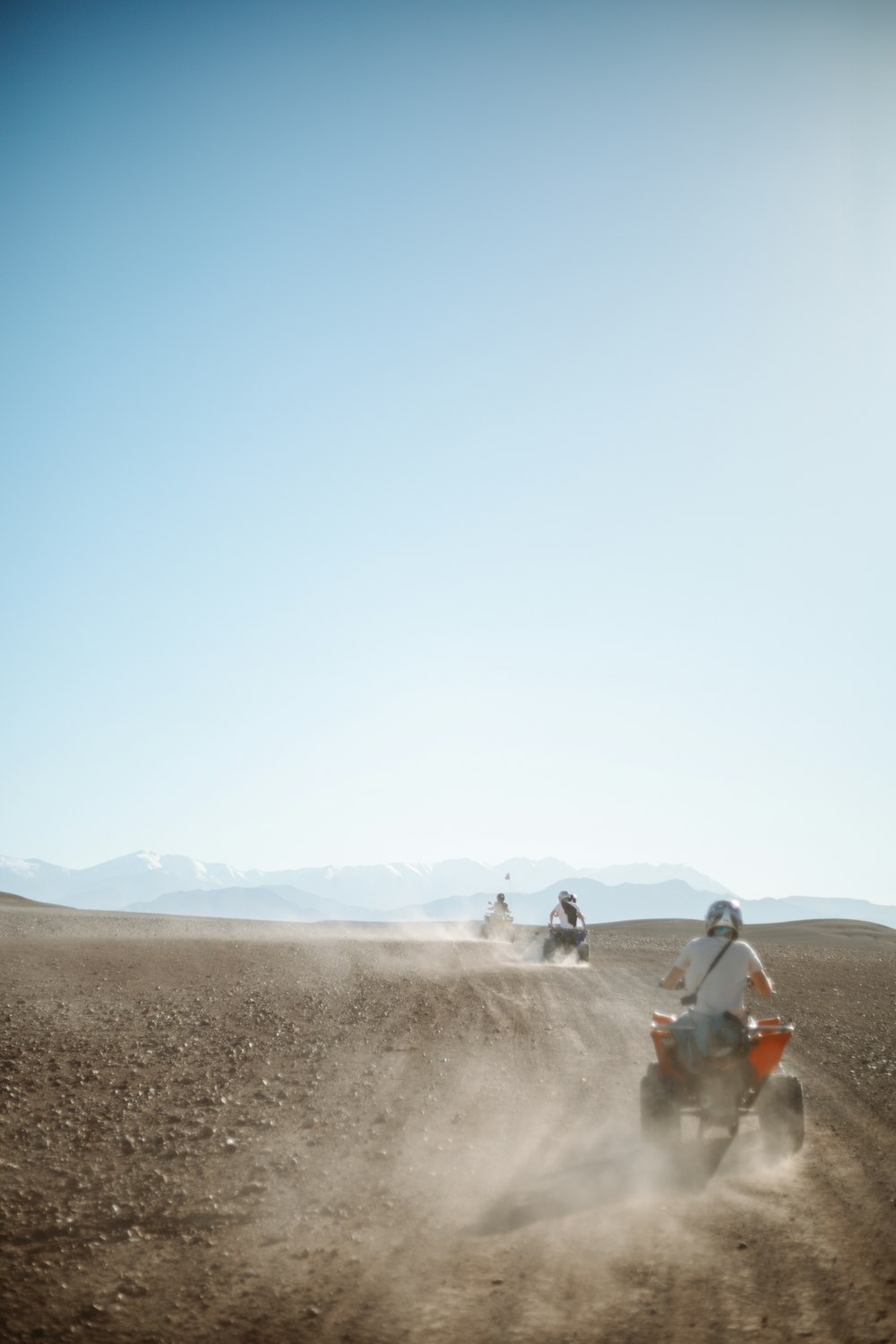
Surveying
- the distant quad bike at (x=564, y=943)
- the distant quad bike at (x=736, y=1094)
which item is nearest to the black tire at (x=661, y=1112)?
the distant quad bike at (x=736, y=1094)

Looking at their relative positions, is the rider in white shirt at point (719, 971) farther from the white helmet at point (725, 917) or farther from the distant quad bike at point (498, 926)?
the distant quad bike at point (498, 926)

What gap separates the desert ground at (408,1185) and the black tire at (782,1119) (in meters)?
0.15

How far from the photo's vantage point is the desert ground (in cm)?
545

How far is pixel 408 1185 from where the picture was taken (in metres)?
7.82

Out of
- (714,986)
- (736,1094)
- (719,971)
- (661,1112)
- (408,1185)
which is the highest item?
(719,971)

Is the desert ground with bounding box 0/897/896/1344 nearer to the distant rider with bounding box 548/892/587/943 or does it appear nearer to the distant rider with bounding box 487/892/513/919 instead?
the distant rider with bounding box 548/892/587/943

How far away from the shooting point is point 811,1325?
5.16 m

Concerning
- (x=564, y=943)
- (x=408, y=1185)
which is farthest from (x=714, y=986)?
(x=564, y=943)

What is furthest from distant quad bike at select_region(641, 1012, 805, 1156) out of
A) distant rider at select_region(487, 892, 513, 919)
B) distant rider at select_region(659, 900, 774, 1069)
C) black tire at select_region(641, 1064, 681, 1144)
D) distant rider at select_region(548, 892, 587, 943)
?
distant rider at select_region(487, 892, 513, 919)

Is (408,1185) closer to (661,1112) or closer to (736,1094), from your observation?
(661,1112)

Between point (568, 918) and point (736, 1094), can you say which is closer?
point (736, 1094)

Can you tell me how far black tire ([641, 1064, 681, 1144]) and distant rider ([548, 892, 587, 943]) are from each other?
18078mm

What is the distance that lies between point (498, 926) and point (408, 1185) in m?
31.1

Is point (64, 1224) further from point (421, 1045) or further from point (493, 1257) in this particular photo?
point (421, 1045)
